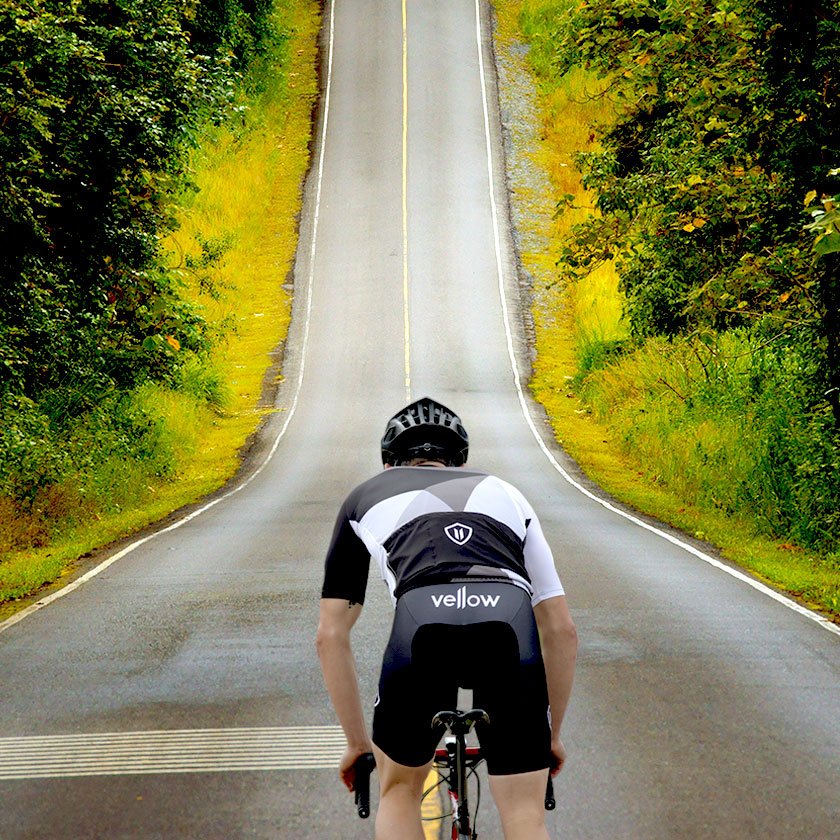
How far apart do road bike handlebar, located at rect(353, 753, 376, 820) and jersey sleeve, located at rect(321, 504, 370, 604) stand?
1.66 ft

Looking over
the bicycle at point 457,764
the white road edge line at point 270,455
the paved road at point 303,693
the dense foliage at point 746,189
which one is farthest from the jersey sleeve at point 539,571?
the dense foliage at point 746,189

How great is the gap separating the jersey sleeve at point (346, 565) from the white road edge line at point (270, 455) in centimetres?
762

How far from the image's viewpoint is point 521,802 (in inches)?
139

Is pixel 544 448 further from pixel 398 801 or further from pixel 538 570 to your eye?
pixel 398 801

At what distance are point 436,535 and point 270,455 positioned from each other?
24.8 m

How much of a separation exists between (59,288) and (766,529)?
1063 centimetres

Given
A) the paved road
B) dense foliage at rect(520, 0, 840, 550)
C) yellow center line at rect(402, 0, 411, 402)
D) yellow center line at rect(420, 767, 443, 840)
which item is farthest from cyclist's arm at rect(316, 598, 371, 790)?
yellow center line at rect(402, 0, 411, 402)

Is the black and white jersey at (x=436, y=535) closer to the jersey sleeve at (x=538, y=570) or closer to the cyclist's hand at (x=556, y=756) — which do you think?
the jersey sleeve at (x=538, y=570)

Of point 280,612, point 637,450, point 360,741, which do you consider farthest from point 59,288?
point 637,450

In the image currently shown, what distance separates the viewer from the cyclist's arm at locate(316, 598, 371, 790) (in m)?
3.79

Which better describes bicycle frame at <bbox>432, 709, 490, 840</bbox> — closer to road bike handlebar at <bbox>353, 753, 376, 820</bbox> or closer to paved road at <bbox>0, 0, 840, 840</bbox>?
road bike handlebar at <bbox>353, 753, 376, 820</bbox>

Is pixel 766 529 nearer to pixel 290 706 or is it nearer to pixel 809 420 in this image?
pixel 809 420

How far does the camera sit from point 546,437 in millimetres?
29938

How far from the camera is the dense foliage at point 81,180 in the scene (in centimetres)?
1288
